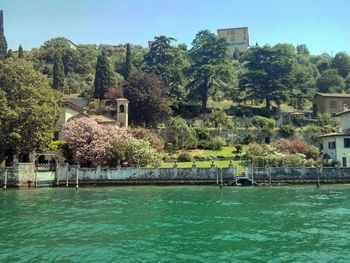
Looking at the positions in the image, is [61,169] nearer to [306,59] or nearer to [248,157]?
[248,157]

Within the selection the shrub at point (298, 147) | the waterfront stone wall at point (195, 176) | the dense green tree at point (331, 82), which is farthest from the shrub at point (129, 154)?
the dense green tree at point (331, 82)

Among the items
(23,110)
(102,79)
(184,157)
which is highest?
(102,79)

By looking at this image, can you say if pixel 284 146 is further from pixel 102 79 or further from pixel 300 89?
pixel 102 79

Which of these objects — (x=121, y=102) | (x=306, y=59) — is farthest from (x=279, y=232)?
(x=306, y=59)

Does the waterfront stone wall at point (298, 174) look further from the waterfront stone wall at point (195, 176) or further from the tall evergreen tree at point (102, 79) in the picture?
the tall evergreen tree at point (102, 79)

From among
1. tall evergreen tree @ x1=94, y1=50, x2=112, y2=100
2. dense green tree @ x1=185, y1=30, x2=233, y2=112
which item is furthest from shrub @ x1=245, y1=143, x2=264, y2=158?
tall evergreen tree @ x1=94, y1=50, x2=112, y2=100

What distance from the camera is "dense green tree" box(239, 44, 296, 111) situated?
77.6 metres

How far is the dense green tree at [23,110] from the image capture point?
49.0 m

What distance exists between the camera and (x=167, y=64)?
84062mm

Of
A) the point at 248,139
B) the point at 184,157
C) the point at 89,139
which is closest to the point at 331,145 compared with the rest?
the point at 248,139

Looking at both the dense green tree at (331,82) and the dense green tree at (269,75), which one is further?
the dense green tree at (331,82)

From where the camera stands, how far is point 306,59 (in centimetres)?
13262

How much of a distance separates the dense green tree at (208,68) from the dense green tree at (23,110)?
32.8 m

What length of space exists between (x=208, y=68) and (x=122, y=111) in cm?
1852
